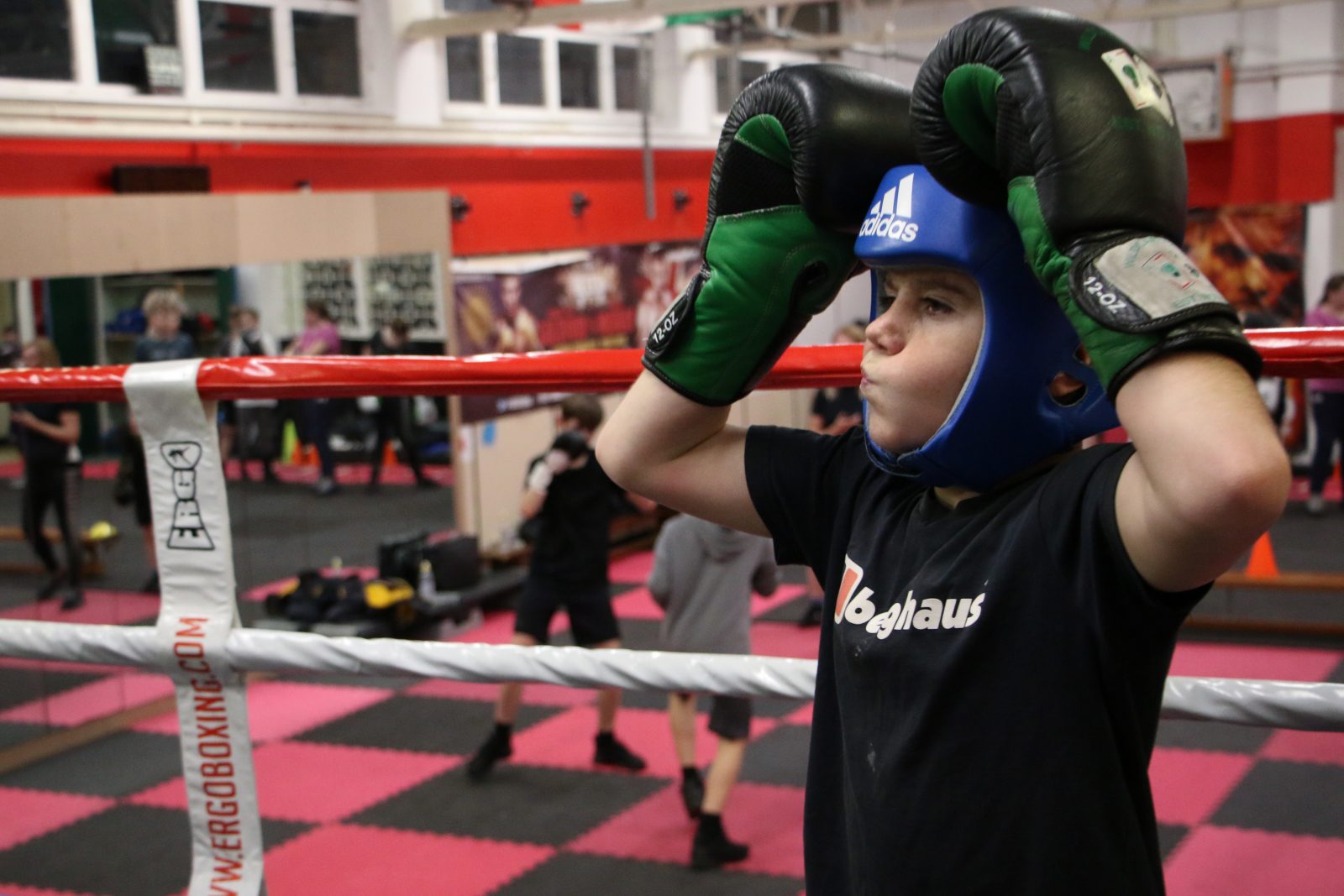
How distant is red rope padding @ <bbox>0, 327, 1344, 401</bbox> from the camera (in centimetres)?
151

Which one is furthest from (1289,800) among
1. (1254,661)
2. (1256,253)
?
(1256,253)

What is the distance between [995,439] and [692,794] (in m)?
3.43

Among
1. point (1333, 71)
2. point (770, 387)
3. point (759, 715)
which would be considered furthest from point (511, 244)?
point (770, 387)

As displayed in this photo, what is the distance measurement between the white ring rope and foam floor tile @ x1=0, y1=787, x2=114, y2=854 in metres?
3.04

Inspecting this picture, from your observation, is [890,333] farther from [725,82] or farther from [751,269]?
[725,82]

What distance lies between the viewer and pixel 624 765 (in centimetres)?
484

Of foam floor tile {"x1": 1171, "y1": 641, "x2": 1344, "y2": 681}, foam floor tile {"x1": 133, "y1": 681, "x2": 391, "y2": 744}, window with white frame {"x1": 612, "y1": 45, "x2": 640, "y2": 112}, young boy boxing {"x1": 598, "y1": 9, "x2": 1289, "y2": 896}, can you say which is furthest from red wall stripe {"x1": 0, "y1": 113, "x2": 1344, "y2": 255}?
young boy boxing {"x1": 598, "y1": 9, "x2": 1289, "y2": 896}

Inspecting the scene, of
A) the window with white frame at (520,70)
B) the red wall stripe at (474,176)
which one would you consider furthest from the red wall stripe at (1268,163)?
the window with white frame at (520,70)

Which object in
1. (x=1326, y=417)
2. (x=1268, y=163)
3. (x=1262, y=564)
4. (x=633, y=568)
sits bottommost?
(x=633, y=568)

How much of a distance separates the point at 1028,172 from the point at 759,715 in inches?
182

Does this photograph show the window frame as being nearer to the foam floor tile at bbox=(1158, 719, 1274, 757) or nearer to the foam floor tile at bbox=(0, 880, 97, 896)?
the foam floor tile at bbox=(1158, 719, 1274, 757)

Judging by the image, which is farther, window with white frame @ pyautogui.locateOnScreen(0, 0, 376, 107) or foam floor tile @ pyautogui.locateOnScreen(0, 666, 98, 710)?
window with white frame @ pyautogui.locateOnScreen(0, 0, 376, 107)

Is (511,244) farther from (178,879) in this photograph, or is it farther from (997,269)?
(997,269)

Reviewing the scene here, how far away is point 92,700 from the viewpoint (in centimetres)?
562
